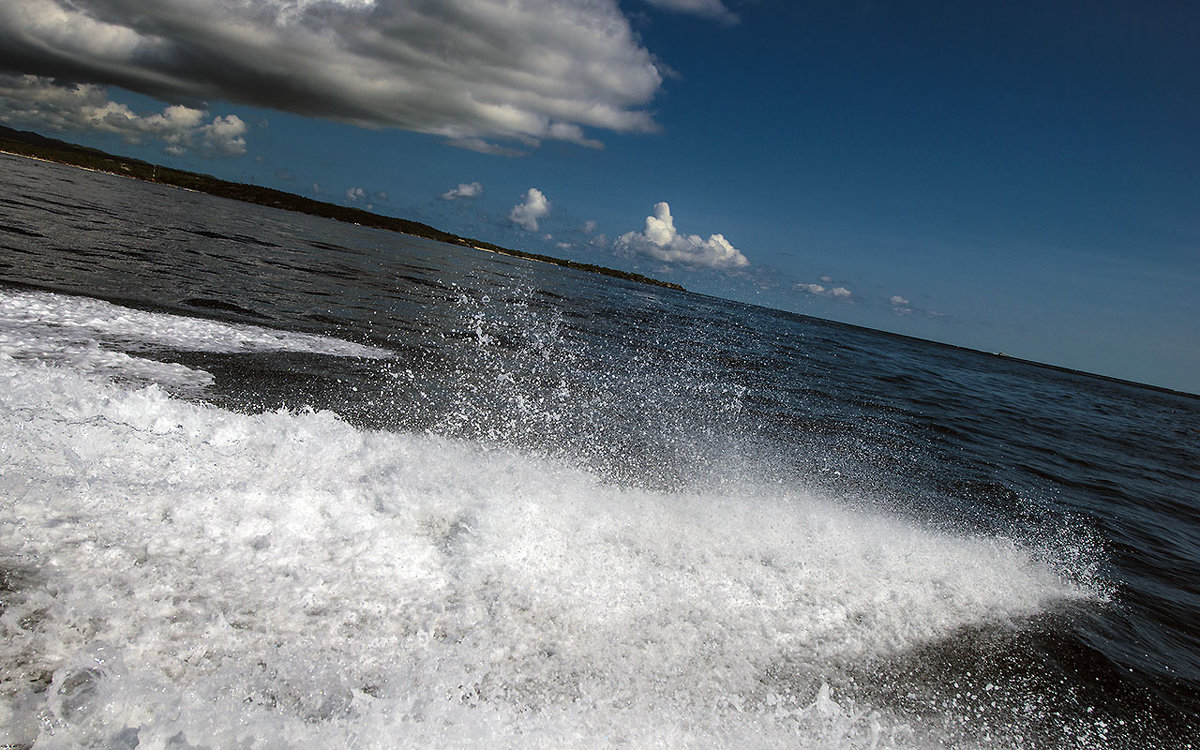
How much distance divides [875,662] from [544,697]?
3070 millimetres

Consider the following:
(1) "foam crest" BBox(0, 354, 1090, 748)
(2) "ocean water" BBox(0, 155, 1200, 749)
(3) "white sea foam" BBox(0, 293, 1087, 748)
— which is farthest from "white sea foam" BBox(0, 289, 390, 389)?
(1) "foam crest" BBox(0, 354, 1090, 748)

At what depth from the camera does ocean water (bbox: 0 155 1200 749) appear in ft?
10.6

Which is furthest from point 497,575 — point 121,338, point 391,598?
point 121,338

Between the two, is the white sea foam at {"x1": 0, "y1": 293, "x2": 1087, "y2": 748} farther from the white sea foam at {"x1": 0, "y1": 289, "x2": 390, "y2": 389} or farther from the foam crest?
the white sea foam at {"x1": 0, "y1": 289, "x2": 390, "y2": 389}

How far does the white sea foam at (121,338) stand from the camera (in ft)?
27.8

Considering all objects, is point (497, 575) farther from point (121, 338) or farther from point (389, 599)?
point (121, 338)

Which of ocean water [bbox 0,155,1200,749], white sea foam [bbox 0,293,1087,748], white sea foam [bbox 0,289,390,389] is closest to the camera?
white sea foam [bbox 0,293,1087,748]

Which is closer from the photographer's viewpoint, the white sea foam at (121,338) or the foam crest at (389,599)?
the foam crest at (389,599)

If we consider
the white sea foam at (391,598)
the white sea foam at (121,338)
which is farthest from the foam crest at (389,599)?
the white sea foam at (121,338)

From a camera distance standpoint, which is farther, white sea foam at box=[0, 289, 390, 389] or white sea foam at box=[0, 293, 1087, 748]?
white sea foam at box=[0, 289, 390, 389]

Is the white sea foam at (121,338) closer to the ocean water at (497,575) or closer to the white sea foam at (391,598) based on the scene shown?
the ocean water at (497,575)

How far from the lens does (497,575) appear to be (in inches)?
182

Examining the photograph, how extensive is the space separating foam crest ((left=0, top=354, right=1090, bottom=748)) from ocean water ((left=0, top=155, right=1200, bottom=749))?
0.02 meters

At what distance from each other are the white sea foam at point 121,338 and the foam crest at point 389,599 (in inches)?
76.5
